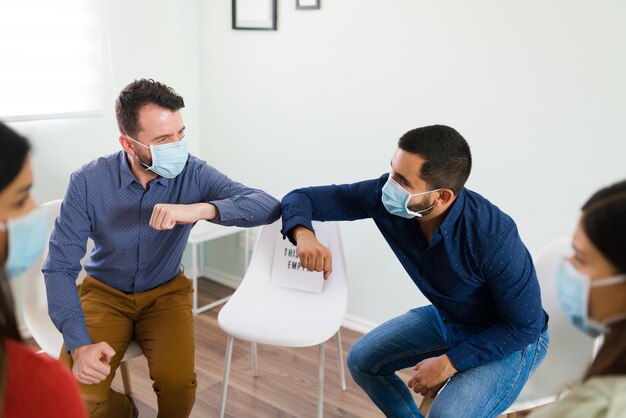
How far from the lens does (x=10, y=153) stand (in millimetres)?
919

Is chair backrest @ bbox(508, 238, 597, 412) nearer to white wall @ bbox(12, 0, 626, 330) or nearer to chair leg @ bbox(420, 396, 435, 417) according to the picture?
chair leg @ bbox(420, 396, 435, 417)

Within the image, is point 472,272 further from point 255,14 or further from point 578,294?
point 255,14

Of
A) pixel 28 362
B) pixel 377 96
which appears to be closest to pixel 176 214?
pixel 28 362

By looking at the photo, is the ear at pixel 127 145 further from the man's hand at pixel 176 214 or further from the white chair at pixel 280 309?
the white chair at pixel 280 309

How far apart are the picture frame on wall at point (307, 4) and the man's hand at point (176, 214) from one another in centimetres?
139

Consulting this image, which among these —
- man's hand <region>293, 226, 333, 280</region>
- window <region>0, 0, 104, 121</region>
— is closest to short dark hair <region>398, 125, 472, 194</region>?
man's hand <region>293, 226, 333, 280</region>

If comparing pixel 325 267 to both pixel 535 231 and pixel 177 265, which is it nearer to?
pixel 177 265

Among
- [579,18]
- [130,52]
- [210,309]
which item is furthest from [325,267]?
[130,52]

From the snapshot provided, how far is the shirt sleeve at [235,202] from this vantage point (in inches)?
72.3

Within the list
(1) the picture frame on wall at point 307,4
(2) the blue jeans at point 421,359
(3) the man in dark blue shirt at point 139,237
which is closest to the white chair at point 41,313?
(3) the man in dark blue shirt at point 139,237

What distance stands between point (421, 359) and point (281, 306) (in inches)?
22.0

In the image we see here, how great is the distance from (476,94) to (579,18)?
1.53 ft

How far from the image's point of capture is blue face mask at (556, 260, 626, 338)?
3.41 feet

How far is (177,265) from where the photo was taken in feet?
6.72
